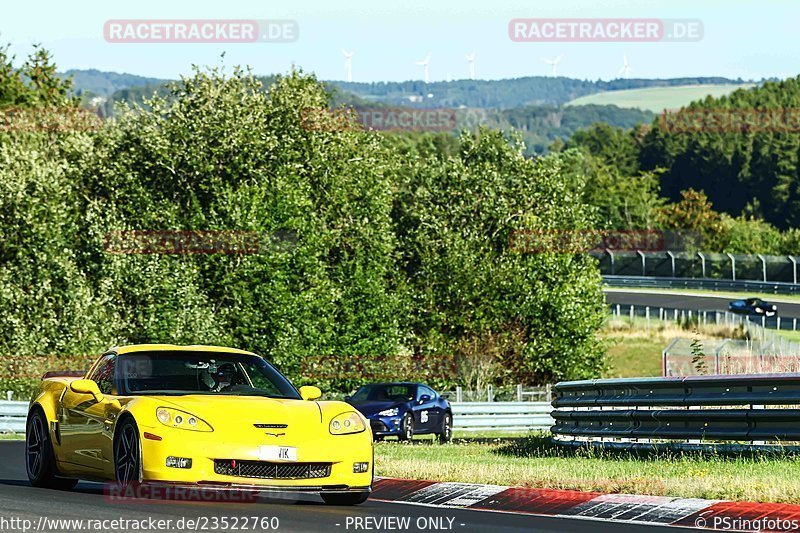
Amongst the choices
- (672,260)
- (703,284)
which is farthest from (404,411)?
(672,260)

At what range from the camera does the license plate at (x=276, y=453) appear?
443 inches

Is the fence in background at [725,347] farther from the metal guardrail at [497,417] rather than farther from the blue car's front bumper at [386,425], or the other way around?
the blue car's front bumper at [386,425]

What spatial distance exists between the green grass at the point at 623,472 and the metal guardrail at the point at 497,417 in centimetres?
1832

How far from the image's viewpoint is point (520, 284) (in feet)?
181

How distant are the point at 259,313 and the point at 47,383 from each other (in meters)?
36.7

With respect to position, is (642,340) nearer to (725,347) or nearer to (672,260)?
(672,260)

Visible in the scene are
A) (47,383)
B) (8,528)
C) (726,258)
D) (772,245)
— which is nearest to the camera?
(8,528)

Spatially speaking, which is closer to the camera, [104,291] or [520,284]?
[104,291]

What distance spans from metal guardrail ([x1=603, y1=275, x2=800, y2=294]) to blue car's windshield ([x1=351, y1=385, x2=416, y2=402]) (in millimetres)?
60999

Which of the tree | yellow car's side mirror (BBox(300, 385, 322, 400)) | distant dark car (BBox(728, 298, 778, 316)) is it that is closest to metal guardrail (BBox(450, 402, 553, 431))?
the tree

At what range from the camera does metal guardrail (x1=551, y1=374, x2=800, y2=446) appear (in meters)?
14.8

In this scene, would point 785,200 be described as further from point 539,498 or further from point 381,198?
point 539,498

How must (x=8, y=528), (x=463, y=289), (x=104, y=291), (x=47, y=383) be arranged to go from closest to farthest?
(x=8, y=528), (x=47, y=383), (x=104, y=291), (x=463, y=289)

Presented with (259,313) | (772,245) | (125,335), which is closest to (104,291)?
(125,335)
